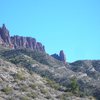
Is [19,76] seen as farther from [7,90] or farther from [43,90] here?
[7,90]

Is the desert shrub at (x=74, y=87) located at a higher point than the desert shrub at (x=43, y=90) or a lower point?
higher

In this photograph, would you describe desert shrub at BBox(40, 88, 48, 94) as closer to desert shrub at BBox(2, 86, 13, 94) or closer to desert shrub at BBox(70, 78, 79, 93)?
desert shrub at BBox(2, 86, 13, 94)

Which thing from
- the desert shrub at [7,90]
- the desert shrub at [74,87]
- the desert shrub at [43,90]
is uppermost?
the desert shrub at [74,87]

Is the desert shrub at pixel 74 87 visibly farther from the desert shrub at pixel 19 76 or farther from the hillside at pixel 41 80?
the desert shrub at pixel 19 76

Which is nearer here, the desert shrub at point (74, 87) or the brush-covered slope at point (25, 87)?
the brush-covered slope at point (25, 87)

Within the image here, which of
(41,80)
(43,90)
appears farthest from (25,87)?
(41,80)

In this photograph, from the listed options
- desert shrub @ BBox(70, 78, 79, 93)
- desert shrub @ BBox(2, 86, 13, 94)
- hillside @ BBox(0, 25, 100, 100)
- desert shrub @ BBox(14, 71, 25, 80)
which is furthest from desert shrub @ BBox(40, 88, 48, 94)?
desert shrub @ BBox(70, 78, 79, 93)

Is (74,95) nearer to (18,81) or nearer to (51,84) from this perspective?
(51,84)

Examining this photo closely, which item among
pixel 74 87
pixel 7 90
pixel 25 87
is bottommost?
pixel 7 90

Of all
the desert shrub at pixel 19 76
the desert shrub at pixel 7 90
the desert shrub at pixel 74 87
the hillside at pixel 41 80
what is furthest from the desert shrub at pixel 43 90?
the desert shrub at pixel 74 87

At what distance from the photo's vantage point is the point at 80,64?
538 ft

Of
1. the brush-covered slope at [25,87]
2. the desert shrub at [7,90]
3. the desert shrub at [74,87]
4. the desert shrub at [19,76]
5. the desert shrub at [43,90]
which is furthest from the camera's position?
the desert shrub at [74,87]

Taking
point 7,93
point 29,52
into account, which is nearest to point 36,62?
point 29,52

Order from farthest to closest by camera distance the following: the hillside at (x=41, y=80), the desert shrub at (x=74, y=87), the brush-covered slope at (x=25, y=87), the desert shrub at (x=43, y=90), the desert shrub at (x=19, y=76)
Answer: the desert shrub at (x=74, y=87) < the desert shrub at (x=19, y=76) < the desert shrub at (x=43, y=90) < the hillside at (x=41, y=80) < the brush-covered slope at (x=25, y=87)
